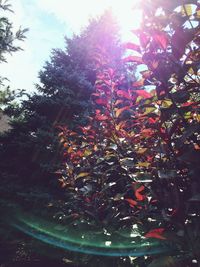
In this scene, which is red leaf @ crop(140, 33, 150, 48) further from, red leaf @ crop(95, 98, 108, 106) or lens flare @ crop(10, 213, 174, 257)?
lens flare @ crop(10, 213, 174, 257)

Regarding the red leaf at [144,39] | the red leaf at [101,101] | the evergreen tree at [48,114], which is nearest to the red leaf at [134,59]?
the red leaf at [144,39]

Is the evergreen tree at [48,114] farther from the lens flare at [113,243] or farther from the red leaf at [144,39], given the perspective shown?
the red leaf at [144,39]

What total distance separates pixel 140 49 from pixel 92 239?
169 cm

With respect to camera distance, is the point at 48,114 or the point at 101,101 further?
the point at 48,114

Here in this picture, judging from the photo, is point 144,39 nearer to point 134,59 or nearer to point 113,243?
point 134,59

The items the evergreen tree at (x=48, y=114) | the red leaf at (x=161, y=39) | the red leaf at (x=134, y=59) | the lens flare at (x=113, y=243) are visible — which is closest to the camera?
the red leaf at (x=161, y=39)

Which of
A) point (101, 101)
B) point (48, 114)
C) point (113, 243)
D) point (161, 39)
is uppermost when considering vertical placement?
point (48, 114)

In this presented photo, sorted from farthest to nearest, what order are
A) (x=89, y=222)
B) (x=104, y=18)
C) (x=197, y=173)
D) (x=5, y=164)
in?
(x=104, y=18), (x=5, y=164), (x=89, y=222), (x=197, y=173)

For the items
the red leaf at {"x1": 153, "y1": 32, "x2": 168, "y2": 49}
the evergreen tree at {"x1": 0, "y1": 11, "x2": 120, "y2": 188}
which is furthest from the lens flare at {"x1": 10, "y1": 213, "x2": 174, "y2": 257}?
the evergreen tree at {"x1": 0, "y1": 11, "x2": 120, "y2": 188}

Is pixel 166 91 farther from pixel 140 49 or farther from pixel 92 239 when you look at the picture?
pixel 92 239

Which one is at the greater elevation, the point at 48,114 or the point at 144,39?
the point at 48,114

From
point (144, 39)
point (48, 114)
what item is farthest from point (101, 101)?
point (48, 114)

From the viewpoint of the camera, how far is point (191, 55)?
5.16 feet

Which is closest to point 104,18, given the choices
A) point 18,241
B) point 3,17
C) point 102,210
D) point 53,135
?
point 3,17
